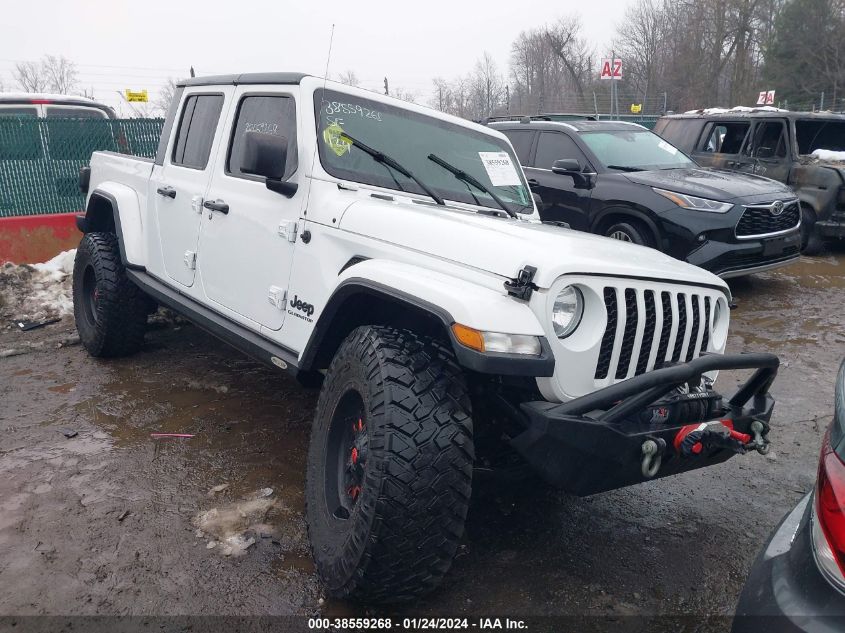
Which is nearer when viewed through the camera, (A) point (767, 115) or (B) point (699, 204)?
(B) point (699, 204)

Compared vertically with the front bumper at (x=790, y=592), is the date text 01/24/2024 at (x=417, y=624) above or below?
below

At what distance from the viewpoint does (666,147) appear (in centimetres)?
813

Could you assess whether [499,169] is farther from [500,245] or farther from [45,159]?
[45,159]

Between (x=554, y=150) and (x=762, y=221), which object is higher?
(x=554, y=150)

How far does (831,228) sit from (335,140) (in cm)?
793

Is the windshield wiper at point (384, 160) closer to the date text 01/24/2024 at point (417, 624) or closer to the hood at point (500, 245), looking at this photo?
the hood at point (500, 245)

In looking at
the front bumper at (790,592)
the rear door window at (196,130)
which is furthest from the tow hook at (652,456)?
the rear door window at (196,130)

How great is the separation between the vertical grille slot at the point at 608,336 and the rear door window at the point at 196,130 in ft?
8.81

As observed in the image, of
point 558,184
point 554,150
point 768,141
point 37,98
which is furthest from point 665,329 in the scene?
point 37,98

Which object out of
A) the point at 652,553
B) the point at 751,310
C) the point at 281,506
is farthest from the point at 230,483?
the point at 751,310

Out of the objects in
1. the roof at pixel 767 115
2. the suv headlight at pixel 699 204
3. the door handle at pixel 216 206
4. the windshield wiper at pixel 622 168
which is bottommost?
the suv headlight at pixel 699 204

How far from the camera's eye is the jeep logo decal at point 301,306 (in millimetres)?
3055

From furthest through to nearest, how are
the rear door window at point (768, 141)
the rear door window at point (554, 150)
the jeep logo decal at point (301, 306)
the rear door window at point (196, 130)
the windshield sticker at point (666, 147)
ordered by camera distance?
the rear door window at point (768, 141), the windshield sticker at point (666, 147), the rear door window at point (554, 150), the rear door window at point (196, 130), the jeep logo decal at point (301, 306)

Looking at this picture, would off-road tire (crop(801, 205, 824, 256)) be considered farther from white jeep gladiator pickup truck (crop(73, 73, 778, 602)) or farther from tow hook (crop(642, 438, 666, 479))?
tow hook (crop(642, 438, 666, 479))
